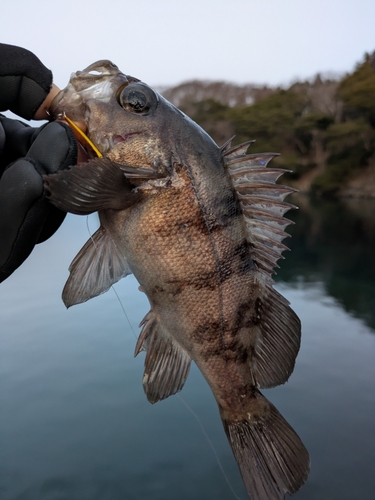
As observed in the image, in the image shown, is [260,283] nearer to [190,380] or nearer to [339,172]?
[190,380]

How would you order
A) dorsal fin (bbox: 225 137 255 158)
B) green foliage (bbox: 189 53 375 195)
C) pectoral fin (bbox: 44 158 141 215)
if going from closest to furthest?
pectoral fin (bbox: 44 158 141 215) → dorsal fin (bbox: 225 137 255 158) → green foliage (bbox: 189 53 375 195)

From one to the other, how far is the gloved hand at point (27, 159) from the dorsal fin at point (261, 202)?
0.61m

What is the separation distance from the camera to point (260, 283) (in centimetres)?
150

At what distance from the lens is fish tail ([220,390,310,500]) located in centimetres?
141

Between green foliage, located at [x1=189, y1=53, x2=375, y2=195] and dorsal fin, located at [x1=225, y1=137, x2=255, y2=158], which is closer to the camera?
dorsal fin, located at [x1=225, y1=137, x2=255, y2=158]

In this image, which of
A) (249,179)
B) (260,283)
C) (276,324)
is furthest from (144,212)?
(276,324)

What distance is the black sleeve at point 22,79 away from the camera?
4.64 ft

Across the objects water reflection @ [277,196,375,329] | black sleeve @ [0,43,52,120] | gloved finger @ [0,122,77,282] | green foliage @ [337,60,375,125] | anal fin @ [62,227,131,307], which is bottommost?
water reflection @ [277,196,375,329]

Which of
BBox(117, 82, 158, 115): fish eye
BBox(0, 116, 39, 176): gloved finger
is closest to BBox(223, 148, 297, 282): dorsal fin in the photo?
BBox(117, 82, 158, 115): fish eye

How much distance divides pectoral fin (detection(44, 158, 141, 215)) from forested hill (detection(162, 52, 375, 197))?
28058 millimetres

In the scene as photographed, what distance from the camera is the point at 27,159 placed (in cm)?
135

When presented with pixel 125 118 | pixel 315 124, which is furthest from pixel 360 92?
pixel 125 118

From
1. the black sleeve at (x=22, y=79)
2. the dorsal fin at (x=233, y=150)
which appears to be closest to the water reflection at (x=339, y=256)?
the dorsal fin at (x=233, y=150)

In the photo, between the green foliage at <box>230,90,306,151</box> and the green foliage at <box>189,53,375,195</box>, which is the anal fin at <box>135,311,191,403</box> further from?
the green foliage at <box>230,90,306,151</box>
